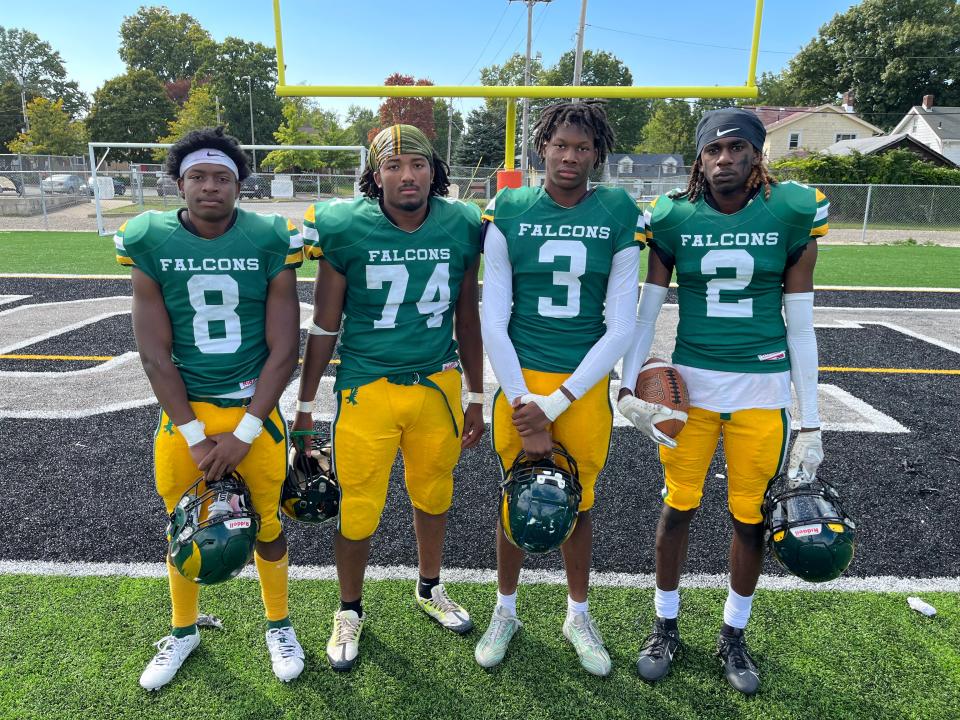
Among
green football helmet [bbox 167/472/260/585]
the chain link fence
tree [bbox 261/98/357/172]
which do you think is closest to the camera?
green football helmet [bbox 167/472/260/585]

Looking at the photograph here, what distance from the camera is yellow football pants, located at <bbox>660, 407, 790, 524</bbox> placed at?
234 centimetres

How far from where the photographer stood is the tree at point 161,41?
Result: 67.3m

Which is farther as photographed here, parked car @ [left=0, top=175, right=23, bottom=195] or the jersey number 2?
parked car @ [left=0, top=175, right=23, bottom=195]

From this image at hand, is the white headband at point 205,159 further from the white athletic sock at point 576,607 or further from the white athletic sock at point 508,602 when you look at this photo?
the white athletic sock at point 576,607

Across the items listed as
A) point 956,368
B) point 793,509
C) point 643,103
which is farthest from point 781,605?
point 643,103

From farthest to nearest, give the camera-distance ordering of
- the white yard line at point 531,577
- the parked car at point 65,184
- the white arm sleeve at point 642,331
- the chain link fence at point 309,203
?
1. the parked car at point 65,184
2. the chain link fence at point 309,203
3. the white yard line at point 531,577
4. the white arm sleeve at point 642,331

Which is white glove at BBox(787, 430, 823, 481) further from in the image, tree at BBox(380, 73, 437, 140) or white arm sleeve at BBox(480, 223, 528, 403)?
tree at BBox(380, 73, 437, 140)

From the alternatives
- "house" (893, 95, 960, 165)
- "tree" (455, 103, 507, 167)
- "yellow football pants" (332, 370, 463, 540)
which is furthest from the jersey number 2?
"house" (893, 95, 960, 165)

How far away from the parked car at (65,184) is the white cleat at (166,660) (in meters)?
25.6

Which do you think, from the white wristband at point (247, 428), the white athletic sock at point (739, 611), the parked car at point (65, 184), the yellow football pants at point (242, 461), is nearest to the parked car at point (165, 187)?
the parked car at point (65, 184)

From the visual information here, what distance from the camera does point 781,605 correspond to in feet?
9.12

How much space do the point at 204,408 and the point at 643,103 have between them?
228 ft

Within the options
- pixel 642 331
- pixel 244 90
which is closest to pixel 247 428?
pixel 642 331

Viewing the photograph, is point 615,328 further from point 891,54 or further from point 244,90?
point 244,90
